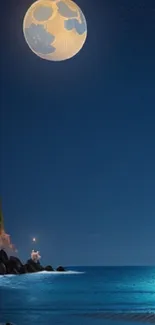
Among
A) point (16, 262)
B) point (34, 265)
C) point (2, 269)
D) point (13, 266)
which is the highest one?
point (34, 265)

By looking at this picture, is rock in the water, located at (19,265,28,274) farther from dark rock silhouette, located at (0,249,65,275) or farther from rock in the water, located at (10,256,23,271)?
rock in the water, located at (10,256,23,271)

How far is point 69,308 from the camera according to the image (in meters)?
22.8

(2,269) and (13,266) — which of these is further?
(13,266)

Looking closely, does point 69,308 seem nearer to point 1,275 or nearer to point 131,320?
point 131,320

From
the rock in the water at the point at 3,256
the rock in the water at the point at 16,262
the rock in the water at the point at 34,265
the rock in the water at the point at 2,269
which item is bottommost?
the rock in the water at the point at 2,269

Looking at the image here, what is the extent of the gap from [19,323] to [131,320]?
3457mm

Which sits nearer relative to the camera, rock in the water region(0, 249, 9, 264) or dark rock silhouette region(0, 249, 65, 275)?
rock in the water region(0, 249, 9, 264)

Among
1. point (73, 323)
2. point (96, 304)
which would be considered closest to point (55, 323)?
point (73, 323)

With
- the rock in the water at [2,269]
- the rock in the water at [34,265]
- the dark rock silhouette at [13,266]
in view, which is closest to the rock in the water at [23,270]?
the dark rock silhouette at [13,266]

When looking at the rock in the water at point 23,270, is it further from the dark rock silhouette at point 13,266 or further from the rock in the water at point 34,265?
the rock in the water at point 34,265

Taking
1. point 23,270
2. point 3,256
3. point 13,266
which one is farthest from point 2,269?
point 23,270

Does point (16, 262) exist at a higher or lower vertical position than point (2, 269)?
higher

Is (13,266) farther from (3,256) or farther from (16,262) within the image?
(3,256)

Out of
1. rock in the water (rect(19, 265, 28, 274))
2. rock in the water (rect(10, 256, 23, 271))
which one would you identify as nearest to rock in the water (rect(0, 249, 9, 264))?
rock in the water (rect(10, 256, 23, 271))
